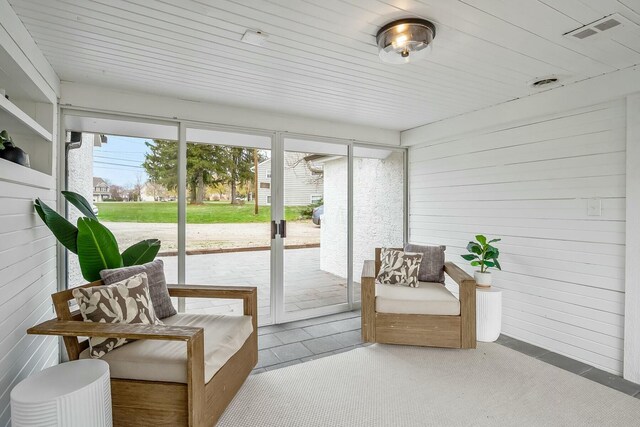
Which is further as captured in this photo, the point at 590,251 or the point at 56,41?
the point at 590,251

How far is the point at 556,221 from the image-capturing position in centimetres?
296

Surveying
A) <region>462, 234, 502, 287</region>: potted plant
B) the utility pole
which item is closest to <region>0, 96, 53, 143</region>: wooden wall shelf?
the utility pole

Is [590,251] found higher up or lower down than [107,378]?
higher up

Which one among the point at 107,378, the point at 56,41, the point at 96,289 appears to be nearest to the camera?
the point at 107,378

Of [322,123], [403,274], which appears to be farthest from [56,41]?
[403,274]

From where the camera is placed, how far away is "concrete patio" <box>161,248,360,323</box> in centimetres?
354

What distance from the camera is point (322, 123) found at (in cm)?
395

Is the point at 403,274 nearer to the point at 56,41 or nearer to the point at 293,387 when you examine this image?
the point at 293,387

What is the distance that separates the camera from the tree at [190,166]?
3238 millimetres

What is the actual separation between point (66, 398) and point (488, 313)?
10.4 feet

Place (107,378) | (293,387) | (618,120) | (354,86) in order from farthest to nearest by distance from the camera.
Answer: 1. (354,86)
2. (618,120)
3. (293,387)
4. (107,378)

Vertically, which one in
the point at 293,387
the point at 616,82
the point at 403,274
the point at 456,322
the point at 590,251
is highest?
the point at 616,82

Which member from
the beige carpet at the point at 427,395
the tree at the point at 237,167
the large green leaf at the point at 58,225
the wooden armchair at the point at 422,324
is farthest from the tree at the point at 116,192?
the wooden armchair at the point at 422,324

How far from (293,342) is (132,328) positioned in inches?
67.8
